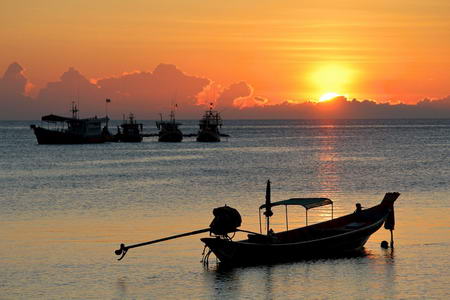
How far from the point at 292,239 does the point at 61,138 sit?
451 feet

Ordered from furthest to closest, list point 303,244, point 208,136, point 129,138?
point 208,136 → point 129,138 → point 303,244

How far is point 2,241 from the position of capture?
41.4m

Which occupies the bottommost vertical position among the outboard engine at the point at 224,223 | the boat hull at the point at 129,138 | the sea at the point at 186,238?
the sea at the point at 186,238

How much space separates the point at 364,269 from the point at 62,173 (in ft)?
214

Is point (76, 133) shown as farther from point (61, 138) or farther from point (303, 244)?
point (303, 244)

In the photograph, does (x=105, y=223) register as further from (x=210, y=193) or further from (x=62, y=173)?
(x=62, y=173)

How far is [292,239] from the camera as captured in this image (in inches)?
1501

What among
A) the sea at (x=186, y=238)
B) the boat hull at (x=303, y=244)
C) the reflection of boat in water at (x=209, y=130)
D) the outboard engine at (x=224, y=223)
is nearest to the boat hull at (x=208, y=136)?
the reflection of boat in water at (x=209, y=130)

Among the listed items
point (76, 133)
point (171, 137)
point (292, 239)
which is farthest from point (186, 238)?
point (171, 137)

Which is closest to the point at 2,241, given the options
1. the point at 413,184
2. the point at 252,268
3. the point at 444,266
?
the point at 252,268

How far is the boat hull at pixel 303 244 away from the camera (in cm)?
3550

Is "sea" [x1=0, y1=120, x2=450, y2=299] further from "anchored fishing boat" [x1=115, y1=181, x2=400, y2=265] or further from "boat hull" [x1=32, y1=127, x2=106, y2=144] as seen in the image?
"boat hull" [x1=32, y1=127, x2=106, y2=144]

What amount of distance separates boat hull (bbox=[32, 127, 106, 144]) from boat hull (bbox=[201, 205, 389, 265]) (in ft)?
437

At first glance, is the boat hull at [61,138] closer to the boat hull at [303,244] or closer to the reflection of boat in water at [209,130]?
the reflection of boat in water at [209,130]
